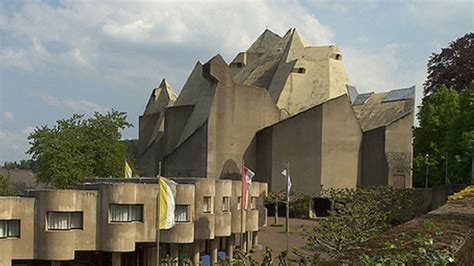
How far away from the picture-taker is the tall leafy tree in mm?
57000

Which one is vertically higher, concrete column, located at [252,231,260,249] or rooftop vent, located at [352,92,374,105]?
rooftop vent, located at [352,92,374,105]

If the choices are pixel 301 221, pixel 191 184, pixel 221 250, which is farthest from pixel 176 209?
pixel 301 221

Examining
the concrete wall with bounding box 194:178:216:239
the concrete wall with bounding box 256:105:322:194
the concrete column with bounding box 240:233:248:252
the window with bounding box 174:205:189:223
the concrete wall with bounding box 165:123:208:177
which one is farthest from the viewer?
the concrete wall with bounding box 256:105:322:194

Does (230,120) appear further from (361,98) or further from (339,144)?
(361,98)

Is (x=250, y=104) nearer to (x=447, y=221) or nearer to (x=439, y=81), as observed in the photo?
(x=439, y=81)

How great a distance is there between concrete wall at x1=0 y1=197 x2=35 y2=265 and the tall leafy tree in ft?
143

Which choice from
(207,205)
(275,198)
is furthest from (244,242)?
(275,198)

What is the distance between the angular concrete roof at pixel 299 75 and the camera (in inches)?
2650

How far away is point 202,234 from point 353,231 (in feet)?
25.7

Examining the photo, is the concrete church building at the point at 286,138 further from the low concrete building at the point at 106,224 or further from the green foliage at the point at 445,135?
the low concrete building at the point at 106,224

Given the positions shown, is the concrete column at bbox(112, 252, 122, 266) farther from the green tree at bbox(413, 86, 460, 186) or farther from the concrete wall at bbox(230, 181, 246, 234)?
the green tree at bbox(413, 86, 460, 186)

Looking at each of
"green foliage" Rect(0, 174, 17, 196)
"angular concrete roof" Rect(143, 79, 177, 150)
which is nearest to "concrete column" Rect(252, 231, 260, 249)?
"green foliage" Rect(0, 174, 17, 196)

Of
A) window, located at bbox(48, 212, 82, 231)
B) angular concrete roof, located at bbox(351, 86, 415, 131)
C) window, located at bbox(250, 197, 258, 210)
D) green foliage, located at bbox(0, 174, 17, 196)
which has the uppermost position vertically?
angular concrete roof, located at bbox(351, 86, 415, 131)

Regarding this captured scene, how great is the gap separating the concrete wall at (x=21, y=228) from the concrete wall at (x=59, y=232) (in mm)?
233
